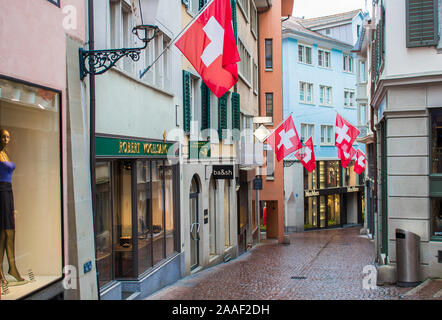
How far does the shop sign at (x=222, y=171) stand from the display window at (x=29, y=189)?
33.7 feet

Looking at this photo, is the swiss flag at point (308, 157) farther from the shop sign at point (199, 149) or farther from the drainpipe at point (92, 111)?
the drainpipe at point (92, 111)

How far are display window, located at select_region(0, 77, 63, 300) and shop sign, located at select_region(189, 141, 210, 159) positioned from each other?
8002 millimetres

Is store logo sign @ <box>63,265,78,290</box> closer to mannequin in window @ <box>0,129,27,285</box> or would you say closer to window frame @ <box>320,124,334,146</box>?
mannequin in window @ <box>0,129,27,285</box>

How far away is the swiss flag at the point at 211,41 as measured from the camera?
9.90m

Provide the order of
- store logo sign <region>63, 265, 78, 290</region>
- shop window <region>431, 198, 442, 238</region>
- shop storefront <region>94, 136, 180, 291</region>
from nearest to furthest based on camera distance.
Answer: store logo sign <region>63, 265, 78, 290</region>
shop storefront <region>94, 136, 180, 291</region>
shop window <region>431, 198, 442, 238</region>

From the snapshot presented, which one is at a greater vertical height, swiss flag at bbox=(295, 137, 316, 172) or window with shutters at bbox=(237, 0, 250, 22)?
→ window with shutters at bbox=(237, 0, 250, 22)

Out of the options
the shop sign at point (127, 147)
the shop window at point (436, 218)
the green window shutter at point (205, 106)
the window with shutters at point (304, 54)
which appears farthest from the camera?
the window with shutters at point (304, 54)

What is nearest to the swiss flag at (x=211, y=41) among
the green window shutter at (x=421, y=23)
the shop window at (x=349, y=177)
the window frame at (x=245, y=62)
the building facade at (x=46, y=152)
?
the building facade at (x=46, y=152)

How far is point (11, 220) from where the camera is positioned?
6.80 meters

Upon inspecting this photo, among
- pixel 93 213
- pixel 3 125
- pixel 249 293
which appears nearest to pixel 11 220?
pixel 3 125

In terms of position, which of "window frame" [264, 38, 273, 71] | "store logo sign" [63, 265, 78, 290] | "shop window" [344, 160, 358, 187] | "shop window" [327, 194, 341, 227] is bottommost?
"shop window" [327, 194, 341, 227]

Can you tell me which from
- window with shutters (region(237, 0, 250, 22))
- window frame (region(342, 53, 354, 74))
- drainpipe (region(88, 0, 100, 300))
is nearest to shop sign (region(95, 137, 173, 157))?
drainpipe (region(88, 0, 100, 300))

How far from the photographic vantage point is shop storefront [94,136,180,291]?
9500 mm

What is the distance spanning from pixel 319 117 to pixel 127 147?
36.9 meters
